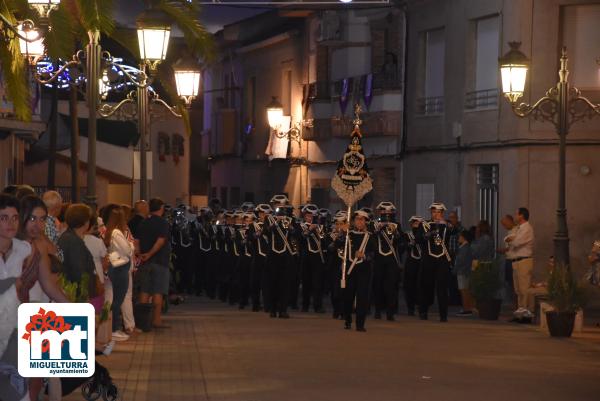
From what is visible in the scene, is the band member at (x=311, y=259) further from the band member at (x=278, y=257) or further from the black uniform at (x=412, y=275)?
the black uniform at (x=412, y=275)

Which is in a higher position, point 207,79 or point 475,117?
point 207,79

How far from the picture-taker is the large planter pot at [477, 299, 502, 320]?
26.8 meters

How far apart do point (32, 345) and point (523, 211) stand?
60.2ft

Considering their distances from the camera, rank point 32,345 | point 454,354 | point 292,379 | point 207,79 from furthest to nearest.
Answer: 1. point 207,79
2. point 454,354
3. point 292,379
4. point 32,345

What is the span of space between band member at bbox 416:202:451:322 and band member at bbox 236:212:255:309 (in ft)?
12.5

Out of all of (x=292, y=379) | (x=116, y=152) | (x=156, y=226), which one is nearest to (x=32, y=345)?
(x=292, y=379)

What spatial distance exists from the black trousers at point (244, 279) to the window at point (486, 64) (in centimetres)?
705

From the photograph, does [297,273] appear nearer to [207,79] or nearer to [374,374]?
[374,374]

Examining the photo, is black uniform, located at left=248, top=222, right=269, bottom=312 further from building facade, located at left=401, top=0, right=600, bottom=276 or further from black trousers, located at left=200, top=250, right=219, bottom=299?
building facade, located at left=401, top=0, right=600, bottom=276

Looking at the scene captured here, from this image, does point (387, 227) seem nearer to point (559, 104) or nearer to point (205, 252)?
point (559, 104)

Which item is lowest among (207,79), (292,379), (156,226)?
(292,379)

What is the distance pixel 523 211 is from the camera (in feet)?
90.6

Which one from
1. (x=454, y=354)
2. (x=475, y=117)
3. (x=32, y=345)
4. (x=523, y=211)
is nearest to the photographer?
(x=32, y=345)

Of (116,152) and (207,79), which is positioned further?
(207,79)
